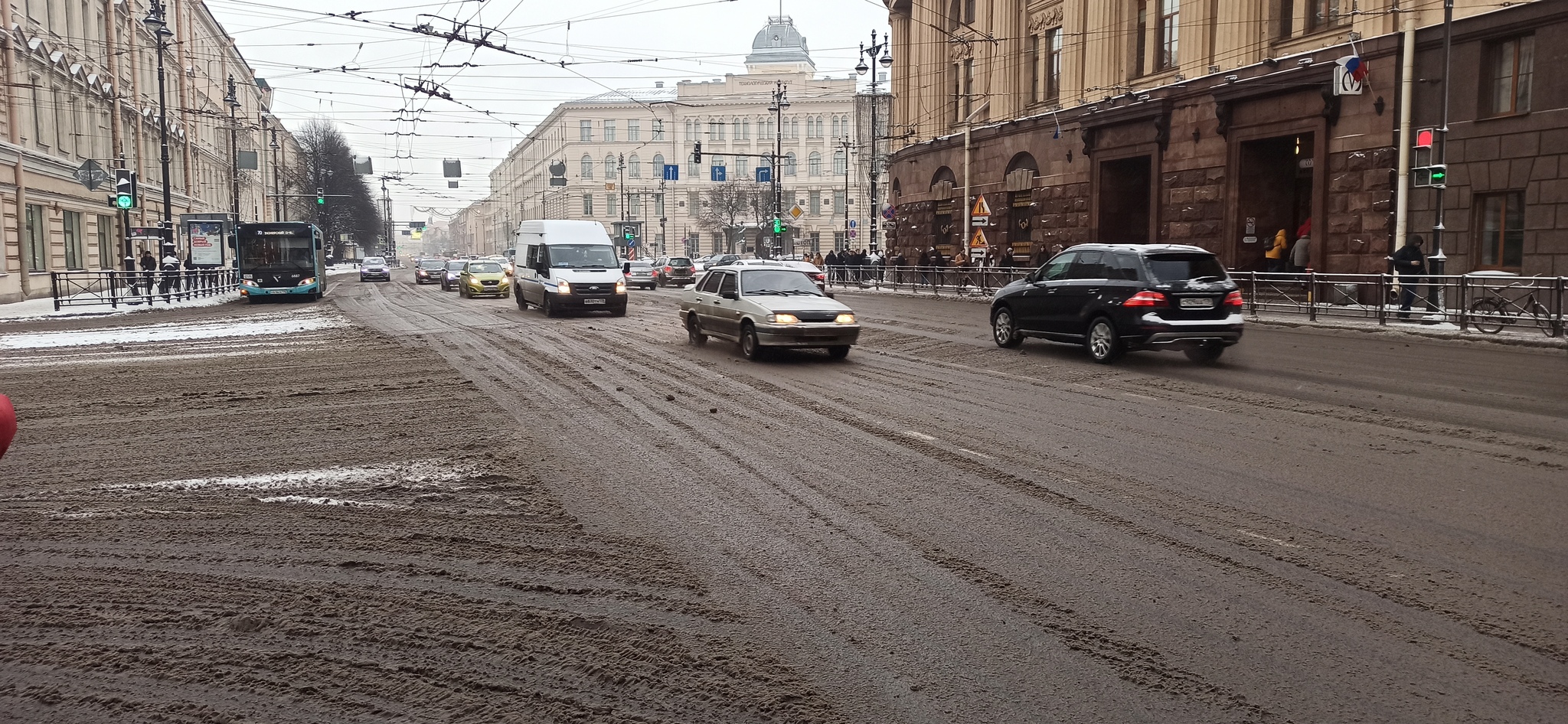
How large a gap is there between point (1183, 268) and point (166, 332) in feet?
63.6

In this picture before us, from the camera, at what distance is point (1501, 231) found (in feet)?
70.4

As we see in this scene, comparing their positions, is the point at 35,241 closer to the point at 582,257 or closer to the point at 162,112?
the point at 162,112

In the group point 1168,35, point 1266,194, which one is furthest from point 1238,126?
point 1168,35

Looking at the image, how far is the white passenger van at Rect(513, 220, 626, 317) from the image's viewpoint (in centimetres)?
2627

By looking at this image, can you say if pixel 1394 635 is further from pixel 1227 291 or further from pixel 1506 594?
pixel 1227 291

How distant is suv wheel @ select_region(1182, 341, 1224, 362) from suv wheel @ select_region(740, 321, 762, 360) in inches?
238

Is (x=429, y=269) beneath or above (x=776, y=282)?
above

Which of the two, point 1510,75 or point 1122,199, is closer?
point 1510,75

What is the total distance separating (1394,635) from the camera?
14.8 ft

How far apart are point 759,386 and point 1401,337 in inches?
498

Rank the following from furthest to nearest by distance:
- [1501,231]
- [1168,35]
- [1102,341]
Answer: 1. [1168,35]
2. [1501,231]
3. [1102,341]

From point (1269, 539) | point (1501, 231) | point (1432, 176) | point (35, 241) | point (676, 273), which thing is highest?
point (1432, 176)

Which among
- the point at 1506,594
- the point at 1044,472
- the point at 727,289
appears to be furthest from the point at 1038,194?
the point at 1506,594

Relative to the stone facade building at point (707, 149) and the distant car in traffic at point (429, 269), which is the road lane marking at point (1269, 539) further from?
the stone facade building at point (707, 149)
